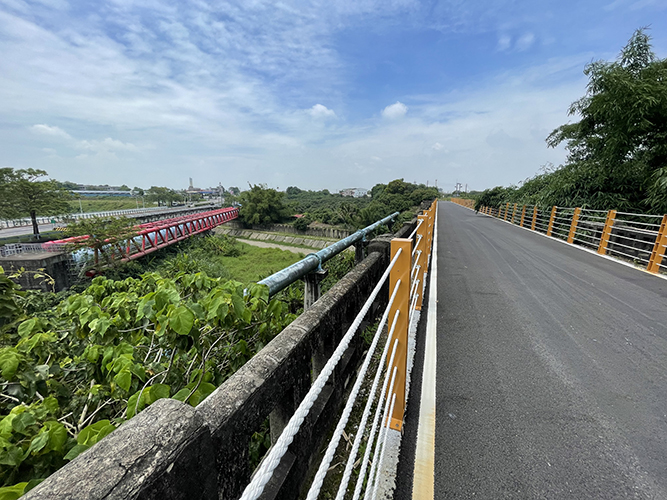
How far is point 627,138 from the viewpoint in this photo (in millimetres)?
9141


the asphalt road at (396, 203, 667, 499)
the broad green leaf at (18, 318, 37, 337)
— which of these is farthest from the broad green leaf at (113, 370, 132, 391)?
the asphalt road at (396, 203, 667, 499)

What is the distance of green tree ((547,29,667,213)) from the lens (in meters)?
8.41

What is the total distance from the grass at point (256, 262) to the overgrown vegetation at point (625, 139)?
1771cm

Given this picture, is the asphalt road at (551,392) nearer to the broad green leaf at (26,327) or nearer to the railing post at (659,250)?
the railing post at (659,250)

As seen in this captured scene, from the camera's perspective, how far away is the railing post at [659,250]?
5647 millimetres

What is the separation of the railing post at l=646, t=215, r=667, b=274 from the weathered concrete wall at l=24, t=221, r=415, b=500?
24.2ft

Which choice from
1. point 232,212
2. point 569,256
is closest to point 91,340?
point 569,256

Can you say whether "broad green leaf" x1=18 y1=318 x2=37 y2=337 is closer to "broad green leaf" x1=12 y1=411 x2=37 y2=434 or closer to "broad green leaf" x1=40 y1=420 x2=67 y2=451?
"broad green leaf" x1=12 y1=411 x2=37 y2=434

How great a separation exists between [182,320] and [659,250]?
8.39 m

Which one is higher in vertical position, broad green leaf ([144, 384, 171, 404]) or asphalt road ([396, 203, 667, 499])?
broad green leaf ([144, 384, 171, 404])

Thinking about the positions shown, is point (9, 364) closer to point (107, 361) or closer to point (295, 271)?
point (107, 361)

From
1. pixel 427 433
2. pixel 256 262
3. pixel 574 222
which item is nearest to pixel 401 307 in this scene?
pixel 427 433

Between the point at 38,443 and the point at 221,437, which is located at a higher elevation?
the point at 221,437

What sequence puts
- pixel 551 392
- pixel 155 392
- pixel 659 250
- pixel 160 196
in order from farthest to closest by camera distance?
pixel 160 196 < pixel 659 250 < pixel 551 392 < pixel 155 392
